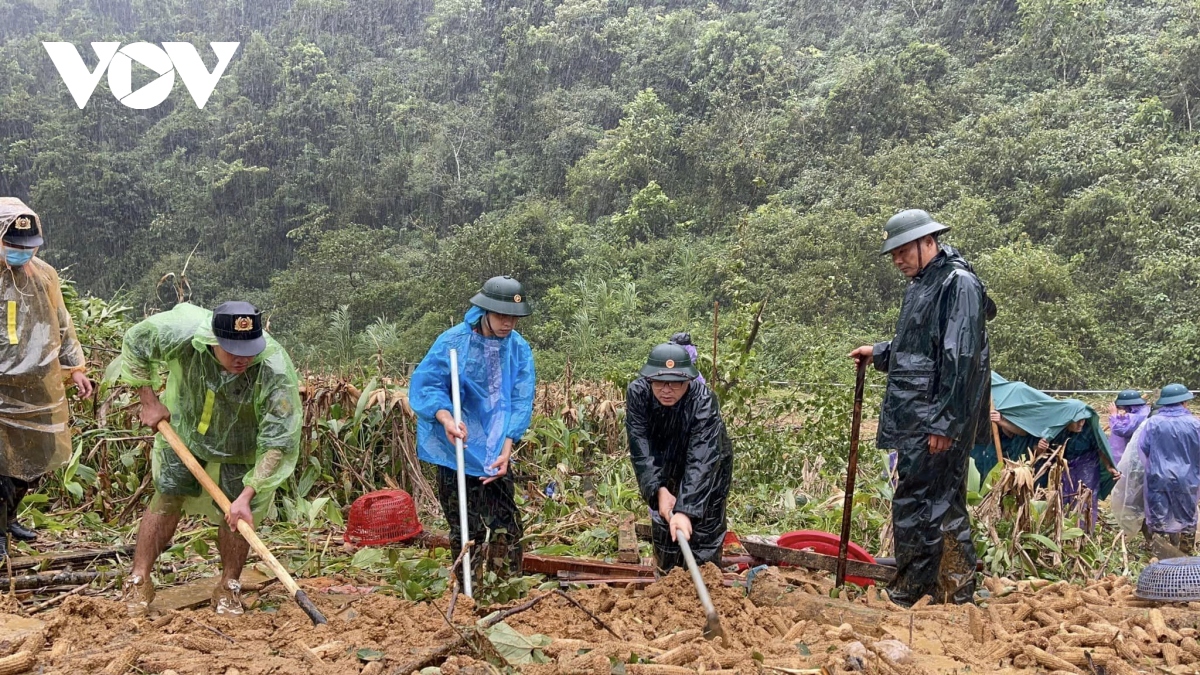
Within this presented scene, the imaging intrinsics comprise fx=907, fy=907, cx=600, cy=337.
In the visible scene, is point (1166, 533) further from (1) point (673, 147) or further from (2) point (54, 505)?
(1) point (673, 147)

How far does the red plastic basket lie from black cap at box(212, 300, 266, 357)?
186cm

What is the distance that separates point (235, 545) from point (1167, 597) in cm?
359

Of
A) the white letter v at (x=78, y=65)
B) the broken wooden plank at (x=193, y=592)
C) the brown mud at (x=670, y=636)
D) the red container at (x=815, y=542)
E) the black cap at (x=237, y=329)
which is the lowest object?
the broken wooden plank at (x=193, y=592)

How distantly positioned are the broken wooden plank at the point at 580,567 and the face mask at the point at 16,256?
279 cm

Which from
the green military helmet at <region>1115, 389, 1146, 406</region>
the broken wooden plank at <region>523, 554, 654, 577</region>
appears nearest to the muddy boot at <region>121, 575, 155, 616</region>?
the broken wooden plank at <region>523, 554, 654, 577</region>

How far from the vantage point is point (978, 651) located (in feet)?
10.1

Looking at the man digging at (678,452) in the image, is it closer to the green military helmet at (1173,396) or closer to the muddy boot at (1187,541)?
the green military helmet at (1173,396)

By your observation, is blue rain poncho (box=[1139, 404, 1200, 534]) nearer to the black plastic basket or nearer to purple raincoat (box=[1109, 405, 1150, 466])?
purple raincoat (box=[1109, 405, 1150, 466])

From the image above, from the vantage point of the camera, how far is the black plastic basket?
3340 millimetres

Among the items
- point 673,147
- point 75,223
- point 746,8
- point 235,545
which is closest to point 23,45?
point 75,223

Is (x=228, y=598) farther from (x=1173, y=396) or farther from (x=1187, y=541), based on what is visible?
(x=1187, y=541)

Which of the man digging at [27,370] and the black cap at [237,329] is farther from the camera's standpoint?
the man digging at [27,370]

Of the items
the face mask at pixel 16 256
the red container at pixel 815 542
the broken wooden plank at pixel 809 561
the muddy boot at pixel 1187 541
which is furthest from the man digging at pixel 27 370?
the muddy boot at pixel 1187 541

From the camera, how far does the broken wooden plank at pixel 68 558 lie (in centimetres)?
416
